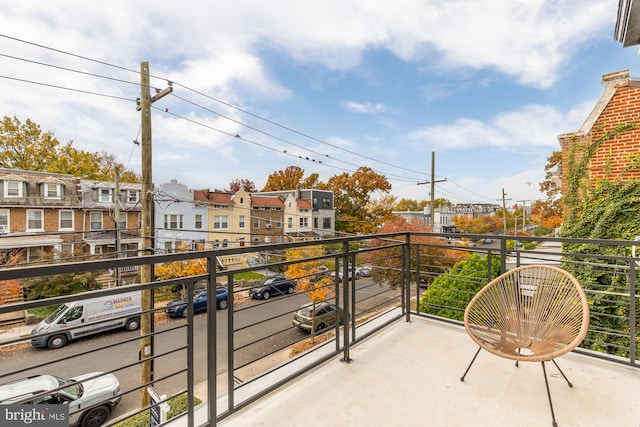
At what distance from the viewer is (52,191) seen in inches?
547

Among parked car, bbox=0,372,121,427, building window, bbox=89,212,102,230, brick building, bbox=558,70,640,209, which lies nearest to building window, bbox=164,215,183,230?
building window, bbox=89,212,102,230

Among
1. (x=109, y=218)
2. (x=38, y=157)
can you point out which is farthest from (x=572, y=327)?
(x=38, y=157)

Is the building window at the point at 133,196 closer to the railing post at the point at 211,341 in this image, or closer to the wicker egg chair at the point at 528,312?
the railing post at the point at 211,341

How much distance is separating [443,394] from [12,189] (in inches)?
718

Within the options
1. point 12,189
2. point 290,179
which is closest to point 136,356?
point 12,189

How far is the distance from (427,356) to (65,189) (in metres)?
18.0

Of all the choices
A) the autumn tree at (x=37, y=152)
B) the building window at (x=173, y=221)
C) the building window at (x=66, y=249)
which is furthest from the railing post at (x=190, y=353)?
the autumn tree at (x=37, y=152)

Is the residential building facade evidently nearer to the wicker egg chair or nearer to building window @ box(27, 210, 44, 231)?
building window @ box(27, 210, 44, 231)

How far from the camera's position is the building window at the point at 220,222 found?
60.7 ft

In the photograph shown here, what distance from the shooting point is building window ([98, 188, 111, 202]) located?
49.2 feet

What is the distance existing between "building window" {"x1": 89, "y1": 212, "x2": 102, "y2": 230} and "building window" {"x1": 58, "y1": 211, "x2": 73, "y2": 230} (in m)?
0.78

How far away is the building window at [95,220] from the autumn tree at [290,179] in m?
16.3

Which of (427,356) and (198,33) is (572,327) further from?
(198,33)

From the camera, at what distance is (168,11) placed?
6.36 metres
